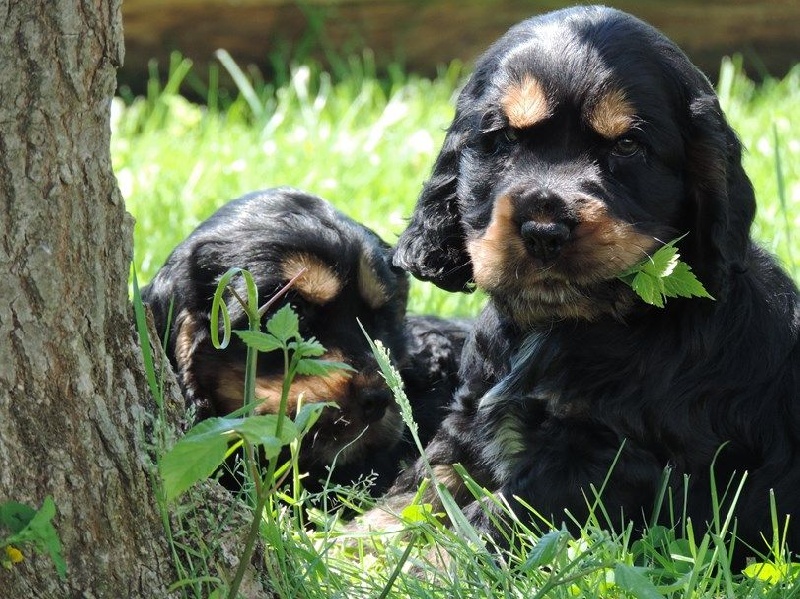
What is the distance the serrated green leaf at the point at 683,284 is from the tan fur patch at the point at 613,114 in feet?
1.35

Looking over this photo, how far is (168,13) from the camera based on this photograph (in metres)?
8.97

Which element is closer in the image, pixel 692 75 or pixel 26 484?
pixel 26 484

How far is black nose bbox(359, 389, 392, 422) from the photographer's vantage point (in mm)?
3709

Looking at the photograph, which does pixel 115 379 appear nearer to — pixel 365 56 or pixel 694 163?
pixel 694 163

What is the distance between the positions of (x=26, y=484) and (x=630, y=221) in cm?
173

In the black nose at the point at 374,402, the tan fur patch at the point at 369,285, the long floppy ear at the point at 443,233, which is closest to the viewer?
the long floppy ear at the point at 443,233

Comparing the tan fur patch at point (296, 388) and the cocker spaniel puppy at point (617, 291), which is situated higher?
the cocker spaniel puppy at point (617, 291)

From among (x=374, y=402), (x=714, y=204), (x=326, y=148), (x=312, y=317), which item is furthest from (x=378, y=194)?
(x=714, y=204)

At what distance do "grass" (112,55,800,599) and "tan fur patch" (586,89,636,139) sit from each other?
1.07m

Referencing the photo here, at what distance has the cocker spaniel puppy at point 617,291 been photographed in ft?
10.3

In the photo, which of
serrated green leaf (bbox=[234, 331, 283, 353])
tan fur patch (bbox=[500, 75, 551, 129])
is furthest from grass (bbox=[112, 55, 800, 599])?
tan fur patch (bbox=[500, 75, 551, 129])

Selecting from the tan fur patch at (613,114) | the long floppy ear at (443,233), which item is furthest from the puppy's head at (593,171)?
the long floppy ear at (443,233)

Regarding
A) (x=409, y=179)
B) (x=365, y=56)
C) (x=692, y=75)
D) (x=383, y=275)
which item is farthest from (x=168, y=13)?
(x=692, y=75)

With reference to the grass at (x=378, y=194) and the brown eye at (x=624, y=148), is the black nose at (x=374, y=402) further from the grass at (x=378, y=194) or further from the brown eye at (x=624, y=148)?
the brown eye at (x=624, y=148)
